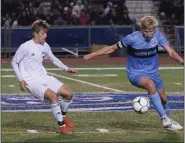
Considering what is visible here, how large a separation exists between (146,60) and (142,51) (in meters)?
0.17

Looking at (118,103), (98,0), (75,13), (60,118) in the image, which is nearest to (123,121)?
(60,118)

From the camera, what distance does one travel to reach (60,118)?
10.0m

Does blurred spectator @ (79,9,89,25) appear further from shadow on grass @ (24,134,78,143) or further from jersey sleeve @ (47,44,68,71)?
shadow on grass @ (24,134,78,143)

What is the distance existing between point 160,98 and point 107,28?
53.9 ft

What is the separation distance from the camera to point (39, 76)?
10211mm

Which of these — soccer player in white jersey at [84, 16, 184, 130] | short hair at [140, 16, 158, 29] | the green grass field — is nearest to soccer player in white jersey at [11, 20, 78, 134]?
the green grass field

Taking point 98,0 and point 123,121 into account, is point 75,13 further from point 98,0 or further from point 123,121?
point 123,121

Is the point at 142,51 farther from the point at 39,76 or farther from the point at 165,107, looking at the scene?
the point at 39,76

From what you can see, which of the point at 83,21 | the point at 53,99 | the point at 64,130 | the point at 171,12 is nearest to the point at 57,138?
the point at 64,130

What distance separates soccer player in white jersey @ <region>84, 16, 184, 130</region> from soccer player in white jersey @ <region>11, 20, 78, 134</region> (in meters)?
0.70

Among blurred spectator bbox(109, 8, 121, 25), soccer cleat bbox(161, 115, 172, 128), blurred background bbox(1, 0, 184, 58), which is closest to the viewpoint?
soccer cleat bbox(161, 115, 172, 128)

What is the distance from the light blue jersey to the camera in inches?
416

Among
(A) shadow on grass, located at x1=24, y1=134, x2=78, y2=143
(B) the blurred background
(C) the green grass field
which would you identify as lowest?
(B) the blurred background

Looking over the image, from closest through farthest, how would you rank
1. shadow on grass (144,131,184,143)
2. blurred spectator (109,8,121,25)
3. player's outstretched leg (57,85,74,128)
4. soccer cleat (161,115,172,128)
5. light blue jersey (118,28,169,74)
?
1. shadow on grass (144,131,184,143)
2. player's outstretched leg (57,85,74,128)
3. soccer cleat (161,115,172,128)
4. light blue jersey (118,28,169,74)
5. blurred spectator (109,8,121,25)
